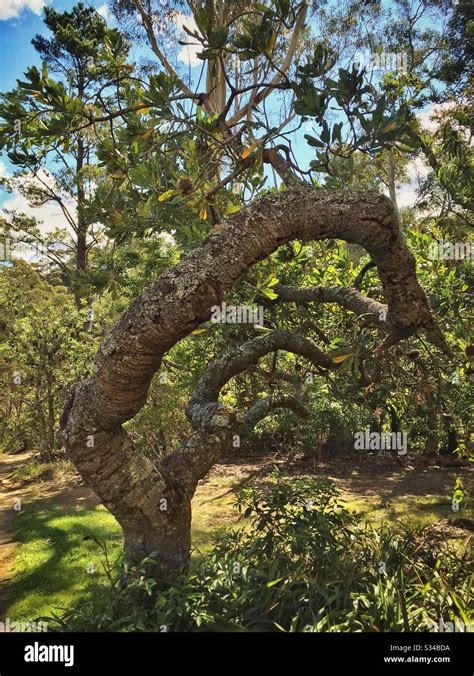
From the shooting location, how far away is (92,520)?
7832mm

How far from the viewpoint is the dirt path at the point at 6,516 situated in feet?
18.7

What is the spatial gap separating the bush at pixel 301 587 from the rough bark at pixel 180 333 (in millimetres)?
379

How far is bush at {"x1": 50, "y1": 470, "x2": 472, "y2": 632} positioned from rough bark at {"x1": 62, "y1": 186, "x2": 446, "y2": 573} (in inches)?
14.9

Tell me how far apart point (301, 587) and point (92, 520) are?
212 inches

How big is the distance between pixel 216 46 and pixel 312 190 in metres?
0.98

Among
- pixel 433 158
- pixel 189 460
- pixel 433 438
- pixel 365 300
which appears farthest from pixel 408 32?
pixel 189 460

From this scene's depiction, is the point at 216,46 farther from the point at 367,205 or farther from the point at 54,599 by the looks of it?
the point at 54,599

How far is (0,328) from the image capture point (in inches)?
591

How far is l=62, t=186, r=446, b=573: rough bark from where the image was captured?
2.67 metres
